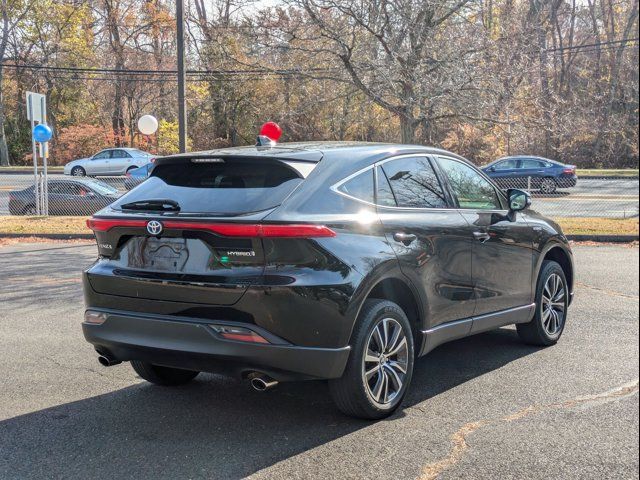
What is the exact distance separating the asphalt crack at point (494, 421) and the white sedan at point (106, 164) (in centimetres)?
3045

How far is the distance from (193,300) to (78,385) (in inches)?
64.2

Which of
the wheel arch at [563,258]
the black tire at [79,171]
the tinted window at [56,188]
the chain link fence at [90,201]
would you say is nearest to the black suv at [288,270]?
the wheel arch at [563,258]

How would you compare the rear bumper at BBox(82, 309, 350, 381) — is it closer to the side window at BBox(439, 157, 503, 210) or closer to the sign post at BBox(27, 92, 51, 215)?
the side window at BBox(439, 157, 503, 210)

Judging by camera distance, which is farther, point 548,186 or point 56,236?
point 548,186

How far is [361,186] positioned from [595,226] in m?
12.7

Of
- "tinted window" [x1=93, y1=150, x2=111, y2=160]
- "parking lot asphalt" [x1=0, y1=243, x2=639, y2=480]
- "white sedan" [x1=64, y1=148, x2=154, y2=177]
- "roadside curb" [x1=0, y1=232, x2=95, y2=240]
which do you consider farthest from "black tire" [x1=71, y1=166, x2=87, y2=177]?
"parking lot asphalt" [x1=0, y1=243, x2=639, y2=480]

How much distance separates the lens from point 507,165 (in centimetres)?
2823

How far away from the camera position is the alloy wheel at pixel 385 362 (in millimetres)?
4023

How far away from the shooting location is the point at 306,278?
3.65 metres

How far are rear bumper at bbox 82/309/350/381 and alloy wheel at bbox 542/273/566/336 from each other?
8.90 feet

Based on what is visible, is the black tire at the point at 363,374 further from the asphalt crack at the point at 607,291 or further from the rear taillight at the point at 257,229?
the asphalt crack at the point at 607,291

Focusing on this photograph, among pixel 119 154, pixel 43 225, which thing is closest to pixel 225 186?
pixel 43 225

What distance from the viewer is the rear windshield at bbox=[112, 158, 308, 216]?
12.5 feet

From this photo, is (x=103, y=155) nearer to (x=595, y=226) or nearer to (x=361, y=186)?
(x=595, y=226)
